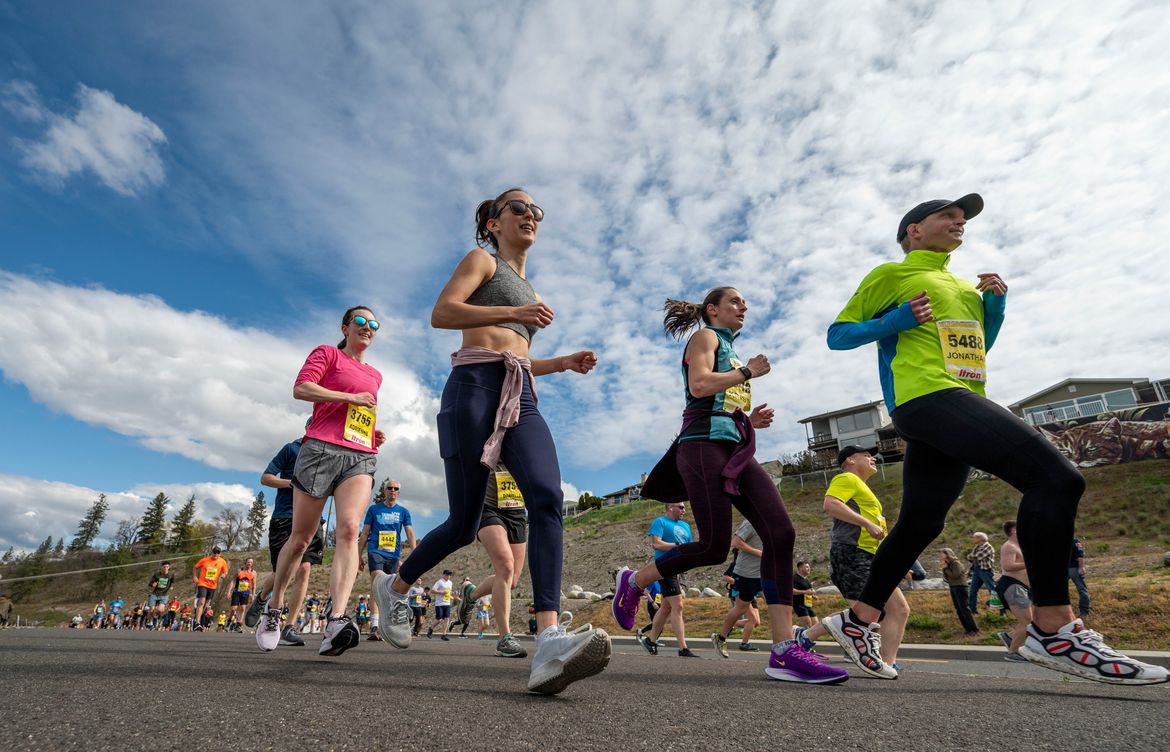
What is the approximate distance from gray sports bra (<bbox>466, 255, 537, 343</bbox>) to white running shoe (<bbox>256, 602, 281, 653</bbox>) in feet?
8.90

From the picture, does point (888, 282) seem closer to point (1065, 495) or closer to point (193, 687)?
point (1065, 495)

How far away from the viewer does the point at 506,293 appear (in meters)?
3.06

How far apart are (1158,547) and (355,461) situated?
962 inches

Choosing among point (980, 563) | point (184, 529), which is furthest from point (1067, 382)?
point (184, 529)

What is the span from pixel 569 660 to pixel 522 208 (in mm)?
2142

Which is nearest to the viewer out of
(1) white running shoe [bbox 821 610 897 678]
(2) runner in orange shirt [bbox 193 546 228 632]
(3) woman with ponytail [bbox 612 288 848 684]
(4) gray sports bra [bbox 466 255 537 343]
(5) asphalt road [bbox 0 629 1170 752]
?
(5) asphalt road [bbox 0 629 1170 752]

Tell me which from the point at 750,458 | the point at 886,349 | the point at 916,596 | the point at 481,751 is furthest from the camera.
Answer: the point at 916,596

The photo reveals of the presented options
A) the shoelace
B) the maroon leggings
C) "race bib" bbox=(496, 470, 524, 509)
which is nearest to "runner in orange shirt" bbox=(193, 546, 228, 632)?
"race bib" bbox=(496, 470, 524, 509)

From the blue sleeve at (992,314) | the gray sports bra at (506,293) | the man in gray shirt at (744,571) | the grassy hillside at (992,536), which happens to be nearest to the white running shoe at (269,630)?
the gray sports bra at (506,293)

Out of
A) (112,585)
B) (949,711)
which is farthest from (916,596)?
(112,585)

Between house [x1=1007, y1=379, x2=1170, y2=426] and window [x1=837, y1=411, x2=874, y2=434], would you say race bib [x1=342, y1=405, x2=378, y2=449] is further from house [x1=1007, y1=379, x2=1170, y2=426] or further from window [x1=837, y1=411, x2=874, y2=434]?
window [x1=837, y1=411, x2=874, y2=434]

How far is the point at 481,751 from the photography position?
1.38 m

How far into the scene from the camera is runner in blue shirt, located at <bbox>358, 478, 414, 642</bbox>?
7832 millimetres

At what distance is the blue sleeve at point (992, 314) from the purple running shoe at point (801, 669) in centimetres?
190
